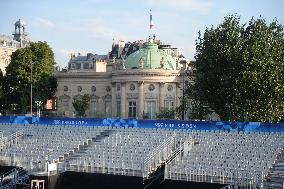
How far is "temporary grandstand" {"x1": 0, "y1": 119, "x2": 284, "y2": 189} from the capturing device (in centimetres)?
3020

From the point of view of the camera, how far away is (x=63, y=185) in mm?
33656

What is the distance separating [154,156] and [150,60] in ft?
168

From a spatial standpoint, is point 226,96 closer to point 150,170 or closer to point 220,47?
point 220,47

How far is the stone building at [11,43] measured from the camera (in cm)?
13050

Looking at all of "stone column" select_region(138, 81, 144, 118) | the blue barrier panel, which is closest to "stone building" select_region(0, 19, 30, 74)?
"stone column" select_region(138, 81, 144, 118)

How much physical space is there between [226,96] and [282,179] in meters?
17.3

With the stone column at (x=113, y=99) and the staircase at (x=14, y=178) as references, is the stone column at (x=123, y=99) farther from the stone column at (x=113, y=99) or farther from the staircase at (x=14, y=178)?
the staircase at (x=14, y=178)

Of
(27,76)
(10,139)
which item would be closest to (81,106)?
(27,76)

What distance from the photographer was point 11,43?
5315 inches

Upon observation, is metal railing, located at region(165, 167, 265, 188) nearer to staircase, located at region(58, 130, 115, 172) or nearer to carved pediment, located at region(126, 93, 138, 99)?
staircase, located at region(58, 130, 115, 172)

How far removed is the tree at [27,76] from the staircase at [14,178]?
40141 millimetres

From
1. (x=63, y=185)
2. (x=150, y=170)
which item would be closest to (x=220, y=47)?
(x=150, y=170)

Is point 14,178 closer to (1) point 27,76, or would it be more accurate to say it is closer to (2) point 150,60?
(1) point 27,76

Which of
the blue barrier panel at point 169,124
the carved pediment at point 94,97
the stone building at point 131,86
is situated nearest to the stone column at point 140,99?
the stone building at point 131,86
